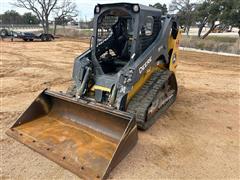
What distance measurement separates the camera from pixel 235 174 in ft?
10.4

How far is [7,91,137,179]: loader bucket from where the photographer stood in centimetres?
302

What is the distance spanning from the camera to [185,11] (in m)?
31.9

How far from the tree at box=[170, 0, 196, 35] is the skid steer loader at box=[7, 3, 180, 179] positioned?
24.2 metres

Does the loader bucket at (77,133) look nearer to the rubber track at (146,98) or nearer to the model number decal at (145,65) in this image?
the rubber track at (146,98)

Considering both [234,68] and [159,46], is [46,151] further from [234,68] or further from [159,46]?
[234,68]

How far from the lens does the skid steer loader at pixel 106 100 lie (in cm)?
321

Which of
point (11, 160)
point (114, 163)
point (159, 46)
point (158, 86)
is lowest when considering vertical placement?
point (11, 160)

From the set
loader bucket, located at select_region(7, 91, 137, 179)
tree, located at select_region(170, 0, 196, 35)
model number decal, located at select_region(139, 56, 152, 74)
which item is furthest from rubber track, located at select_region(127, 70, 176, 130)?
tree, located at select_region(170, 0, 196, 35)

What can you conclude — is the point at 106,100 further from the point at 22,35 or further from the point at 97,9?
the point at 22,35

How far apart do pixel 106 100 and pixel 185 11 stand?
3087 cm

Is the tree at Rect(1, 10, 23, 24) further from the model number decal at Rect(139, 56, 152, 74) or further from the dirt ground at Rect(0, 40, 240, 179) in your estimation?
the model number decal at Rect(139, 56, 152, 74)

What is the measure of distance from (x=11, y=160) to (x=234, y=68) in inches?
376

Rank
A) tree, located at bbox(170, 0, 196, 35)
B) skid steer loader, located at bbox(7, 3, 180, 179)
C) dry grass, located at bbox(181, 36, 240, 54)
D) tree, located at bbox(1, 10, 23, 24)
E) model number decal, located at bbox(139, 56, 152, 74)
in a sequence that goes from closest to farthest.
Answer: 1. skid steer loader, located at bbox(7, 3, 180, 179)
2. model number decal, located at bbox(139, 56, 152, 74)
3. dry grass, located at bbox(181, 36, 240, 54)
4. tree, located at bbox(170, 0, 196, 35)
5. tree, located at bbox(1, 10, 23, 24)

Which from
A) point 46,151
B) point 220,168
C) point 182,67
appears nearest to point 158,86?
point 220,168
